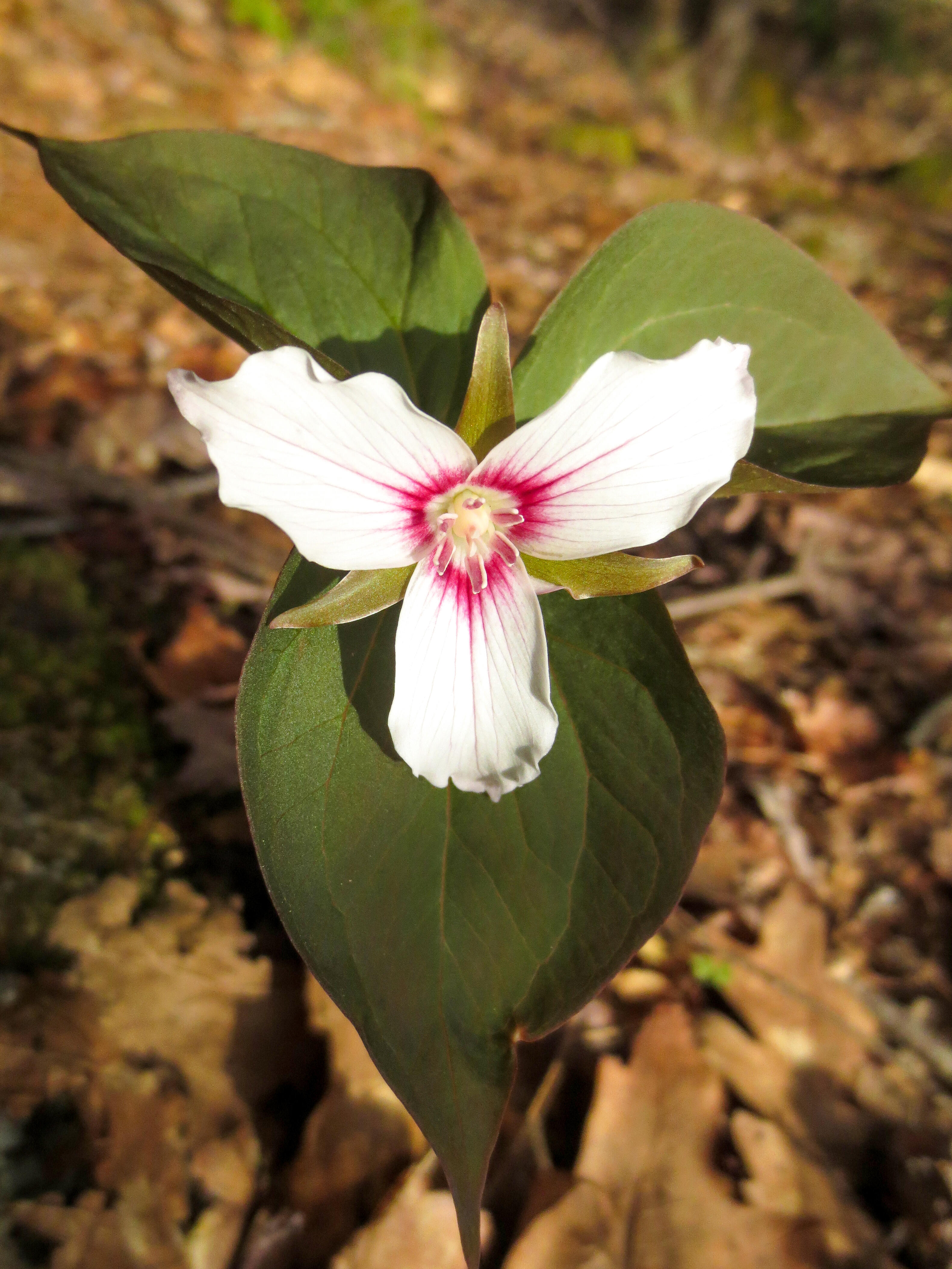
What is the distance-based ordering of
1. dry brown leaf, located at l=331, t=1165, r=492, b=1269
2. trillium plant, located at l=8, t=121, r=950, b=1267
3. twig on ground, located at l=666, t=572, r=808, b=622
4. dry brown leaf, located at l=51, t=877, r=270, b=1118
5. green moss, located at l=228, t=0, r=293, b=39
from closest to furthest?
1. trillium plant, located at l=8, t=121, r=950, b=1267
2. dry brown leaf, located at l=331, t=1165, r=492, b=1269
3. dry brown leaf, located at l=51, t=877, r=270, b=1118
4. twig on ground, located at l=666, t=572, r=808, b=622
5. green moss, located at l=228, t=0, r=293, b=39

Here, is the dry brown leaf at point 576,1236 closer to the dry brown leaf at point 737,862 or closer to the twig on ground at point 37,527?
the dry brown leaf at point 737,862

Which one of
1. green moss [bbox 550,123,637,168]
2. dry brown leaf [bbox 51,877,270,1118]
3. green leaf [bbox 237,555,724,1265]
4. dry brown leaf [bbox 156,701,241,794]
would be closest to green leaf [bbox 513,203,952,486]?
green leaf [bbox 237,555,724,1265]

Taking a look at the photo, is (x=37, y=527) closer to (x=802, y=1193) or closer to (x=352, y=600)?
(x=352, y=600)

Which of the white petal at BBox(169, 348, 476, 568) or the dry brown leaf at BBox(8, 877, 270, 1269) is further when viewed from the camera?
the dry brown leaf at BBox(8, 877, 270, 1269)

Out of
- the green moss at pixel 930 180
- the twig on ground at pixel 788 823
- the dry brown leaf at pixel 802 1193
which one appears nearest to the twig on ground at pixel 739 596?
the twig on ground at pixel 788 823

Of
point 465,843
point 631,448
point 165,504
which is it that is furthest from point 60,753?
point 631,448

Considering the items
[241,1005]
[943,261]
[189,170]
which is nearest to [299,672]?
[189,170]

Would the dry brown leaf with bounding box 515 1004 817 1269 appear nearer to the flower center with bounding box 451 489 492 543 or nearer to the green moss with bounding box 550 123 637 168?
the flower center with bounding box 451 489 492 543
